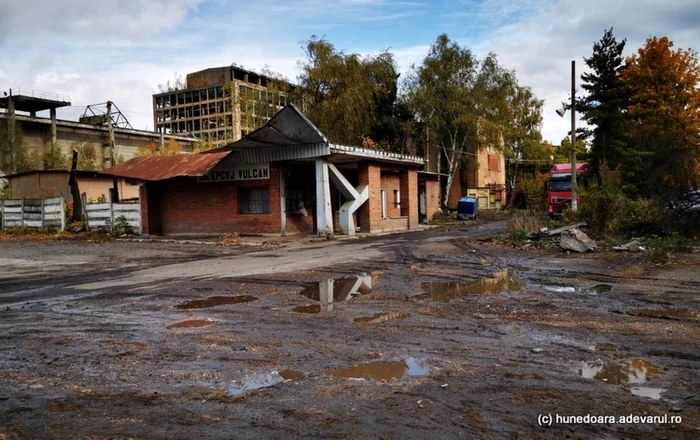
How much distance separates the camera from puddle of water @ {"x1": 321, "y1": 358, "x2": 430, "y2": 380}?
4719mm

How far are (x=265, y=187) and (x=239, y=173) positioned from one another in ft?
4.86

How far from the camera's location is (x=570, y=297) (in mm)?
8617

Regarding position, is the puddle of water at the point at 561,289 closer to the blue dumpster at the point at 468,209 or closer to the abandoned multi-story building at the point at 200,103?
the blue dumpster at the point at 468,209

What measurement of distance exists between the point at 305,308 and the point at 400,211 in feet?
73.3

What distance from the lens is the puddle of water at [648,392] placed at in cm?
412

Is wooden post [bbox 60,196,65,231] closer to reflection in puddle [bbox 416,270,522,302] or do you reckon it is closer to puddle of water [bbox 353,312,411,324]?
reflection in puddle [bbox 416,270,522,302]

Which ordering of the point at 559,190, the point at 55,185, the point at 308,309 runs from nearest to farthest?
the point at 308,309
the point at 559,190
the point at 55,185

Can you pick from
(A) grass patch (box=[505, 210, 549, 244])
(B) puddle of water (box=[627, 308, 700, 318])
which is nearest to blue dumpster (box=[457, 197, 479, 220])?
(A) grass patch (box=[505, 210, 549, 244])

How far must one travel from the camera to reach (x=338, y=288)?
10016 millimetres

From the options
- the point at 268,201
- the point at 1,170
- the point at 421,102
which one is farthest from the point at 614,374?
the point at 1,170

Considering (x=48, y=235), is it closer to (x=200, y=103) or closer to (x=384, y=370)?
(x=384, y=370)

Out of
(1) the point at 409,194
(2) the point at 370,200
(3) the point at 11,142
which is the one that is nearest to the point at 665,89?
(1) the point at 409,194

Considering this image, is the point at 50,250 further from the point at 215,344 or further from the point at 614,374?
the point at 614,374

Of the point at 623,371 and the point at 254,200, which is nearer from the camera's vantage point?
the point at 623,371
